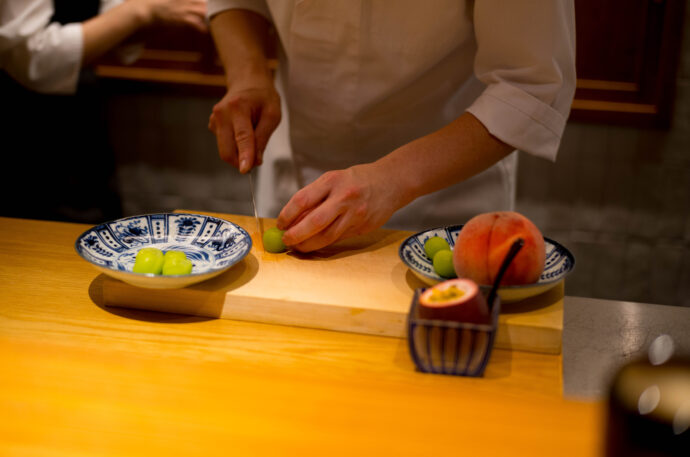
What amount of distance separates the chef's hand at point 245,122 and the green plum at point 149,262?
353 mm

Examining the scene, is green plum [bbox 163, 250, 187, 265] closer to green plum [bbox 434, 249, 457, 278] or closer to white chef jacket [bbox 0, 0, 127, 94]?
green plum [bbox 434, 249, 457, 278]

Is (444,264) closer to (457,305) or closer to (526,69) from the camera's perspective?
(457,305)

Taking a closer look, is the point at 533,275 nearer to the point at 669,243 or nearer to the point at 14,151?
the point at 14,151

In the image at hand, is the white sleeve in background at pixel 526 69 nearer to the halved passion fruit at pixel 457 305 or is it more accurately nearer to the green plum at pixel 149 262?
the halved passion fruit at pixel 457 305

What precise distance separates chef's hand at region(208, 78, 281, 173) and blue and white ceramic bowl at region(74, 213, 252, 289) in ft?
0.60

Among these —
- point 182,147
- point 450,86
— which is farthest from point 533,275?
point 182,147

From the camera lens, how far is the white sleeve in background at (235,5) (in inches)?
69.5

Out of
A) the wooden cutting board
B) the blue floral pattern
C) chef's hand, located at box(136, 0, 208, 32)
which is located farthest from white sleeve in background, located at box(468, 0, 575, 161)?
chef's hand, located at box(136, 0, 208, 32)

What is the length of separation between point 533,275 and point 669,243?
7.28 feet

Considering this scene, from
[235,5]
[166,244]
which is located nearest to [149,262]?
[166,244]

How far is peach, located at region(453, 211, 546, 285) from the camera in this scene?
3.51ft

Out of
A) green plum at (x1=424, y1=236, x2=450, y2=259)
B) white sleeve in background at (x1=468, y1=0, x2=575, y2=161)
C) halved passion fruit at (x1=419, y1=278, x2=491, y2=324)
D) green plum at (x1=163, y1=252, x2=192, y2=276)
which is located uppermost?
white sleeve in background at (x1=468, y1=0, x2=575, y2=161)

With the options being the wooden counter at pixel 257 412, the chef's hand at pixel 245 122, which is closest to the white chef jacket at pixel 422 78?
the chef's hand at pixel 245 122

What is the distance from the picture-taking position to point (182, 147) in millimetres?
3336
